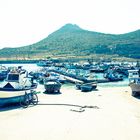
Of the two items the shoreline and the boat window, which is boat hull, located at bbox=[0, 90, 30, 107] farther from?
the boat window

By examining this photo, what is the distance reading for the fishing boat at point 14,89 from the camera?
33250 millimetres

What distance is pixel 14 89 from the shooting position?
39.2 m

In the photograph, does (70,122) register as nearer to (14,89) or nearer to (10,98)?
Answer: (10,98)

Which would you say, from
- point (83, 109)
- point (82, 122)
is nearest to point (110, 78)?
point (83, 109)

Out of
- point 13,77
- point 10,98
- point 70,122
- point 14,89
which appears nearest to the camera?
point 70,122

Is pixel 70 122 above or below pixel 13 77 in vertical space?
below

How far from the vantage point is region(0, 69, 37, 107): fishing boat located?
3325 centimetres

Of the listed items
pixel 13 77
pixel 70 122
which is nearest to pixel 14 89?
pixel 13 77

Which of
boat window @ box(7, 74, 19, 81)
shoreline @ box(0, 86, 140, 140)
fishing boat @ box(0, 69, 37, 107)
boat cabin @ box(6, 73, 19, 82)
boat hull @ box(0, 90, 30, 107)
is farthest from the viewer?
boat window @ box(7, 74, 19, 81)

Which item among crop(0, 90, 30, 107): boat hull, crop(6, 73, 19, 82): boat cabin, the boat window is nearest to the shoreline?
A: crop(0, 90, 30, 107): boat hull

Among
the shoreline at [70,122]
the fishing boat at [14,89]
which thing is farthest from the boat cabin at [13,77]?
the shoreline at [70,122]

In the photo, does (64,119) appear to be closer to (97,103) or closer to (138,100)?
(97,103)

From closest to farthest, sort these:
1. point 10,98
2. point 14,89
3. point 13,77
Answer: point 10,98 → point 14,89 → point 13,77

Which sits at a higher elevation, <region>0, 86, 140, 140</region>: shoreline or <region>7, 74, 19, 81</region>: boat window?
<region>7, 74, 19, 81</region>: boat window
